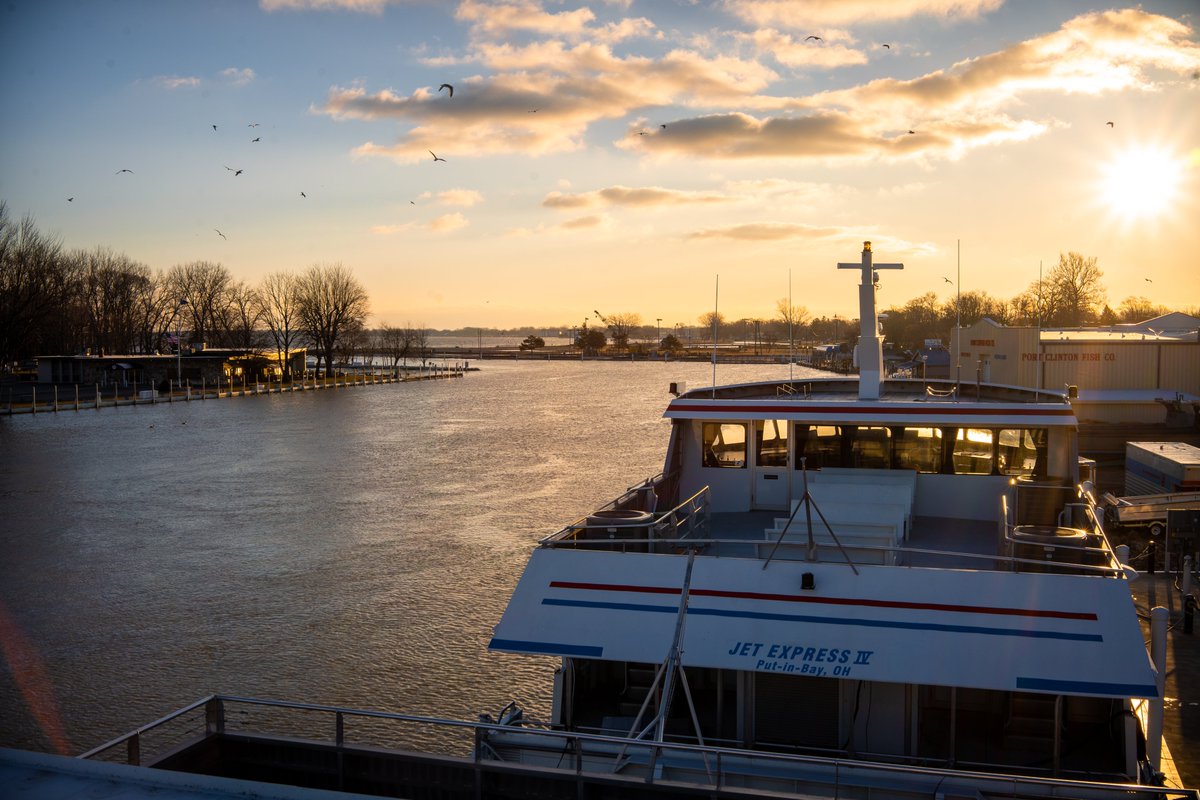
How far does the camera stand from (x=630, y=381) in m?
127

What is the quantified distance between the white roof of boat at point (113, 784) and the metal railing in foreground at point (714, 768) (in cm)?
85

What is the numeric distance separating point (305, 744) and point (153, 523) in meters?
24.9

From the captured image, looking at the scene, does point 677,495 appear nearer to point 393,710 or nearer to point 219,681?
point 393,710

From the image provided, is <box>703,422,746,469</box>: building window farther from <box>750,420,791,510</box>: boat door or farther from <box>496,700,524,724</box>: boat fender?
<box>496,700,524,724</box>: boat fender

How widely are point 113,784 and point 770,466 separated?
34.6ft

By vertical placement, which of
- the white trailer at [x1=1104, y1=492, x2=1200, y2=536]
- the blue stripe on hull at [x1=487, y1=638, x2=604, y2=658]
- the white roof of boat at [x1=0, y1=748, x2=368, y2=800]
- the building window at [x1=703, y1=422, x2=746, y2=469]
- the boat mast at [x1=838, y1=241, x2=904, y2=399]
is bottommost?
the white trailer at [x1=1104, y1=492, x2=1200, y2=536]

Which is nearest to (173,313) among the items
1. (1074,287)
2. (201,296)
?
(201,296)

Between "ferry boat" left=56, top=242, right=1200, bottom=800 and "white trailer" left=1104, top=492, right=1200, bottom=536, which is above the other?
"ferry boat" left=56, top=242, right=1200, bottom=800

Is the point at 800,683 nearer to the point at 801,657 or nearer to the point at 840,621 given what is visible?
the point at 801,657

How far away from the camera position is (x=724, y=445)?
1556 centimetres

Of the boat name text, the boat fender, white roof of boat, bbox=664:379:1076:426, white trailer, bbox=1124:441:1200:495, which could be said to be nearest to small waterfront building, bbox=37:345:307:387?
white trailer, bbox=1124:441:1200:495

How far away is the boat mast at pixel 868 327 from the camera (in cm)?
1598

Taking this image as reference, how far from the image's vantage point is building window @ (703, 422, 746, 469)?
15477 mm

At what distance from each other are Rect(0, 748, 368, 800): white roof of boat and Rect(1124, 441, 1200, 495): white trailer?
28.5 m
